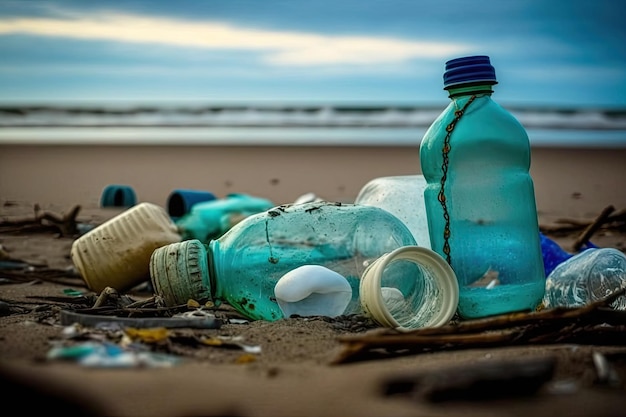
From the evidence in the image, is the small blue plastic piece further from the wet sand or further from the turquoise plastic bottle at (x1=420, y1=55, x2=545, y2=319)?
the wet sand

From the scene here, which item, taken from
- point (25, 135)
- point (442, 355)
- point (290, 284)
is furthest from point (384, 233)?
point (25, 135)

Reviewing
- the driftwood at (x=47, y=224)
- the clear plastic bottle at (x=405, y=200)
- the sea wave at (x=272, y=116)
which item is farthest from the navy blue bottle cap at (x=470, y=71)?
the sea wave at (x=272, y=116)

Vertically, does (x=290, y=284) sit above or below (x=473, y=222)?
below

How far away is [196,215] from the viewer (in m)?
4.23

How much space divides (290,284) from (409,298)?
42cm

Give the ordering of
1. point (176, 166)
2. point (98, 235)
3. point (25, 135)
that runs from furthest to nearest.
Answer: point (25, 135)
point (176, 166)
point (98, 235)

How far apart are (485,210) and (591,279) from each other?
48cm

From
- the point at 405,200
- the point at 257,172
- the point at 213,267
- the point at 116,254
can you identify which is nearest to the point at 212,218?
the point at 116,254

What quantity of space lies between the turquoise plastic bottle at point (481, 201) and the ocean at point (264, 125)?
647cm

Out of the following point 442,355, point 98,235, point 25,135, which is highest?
point 25,135

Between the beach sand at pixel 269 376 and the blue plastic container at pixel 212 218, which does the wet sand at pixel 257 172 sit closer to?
the blue plastic container at pixel 212 218

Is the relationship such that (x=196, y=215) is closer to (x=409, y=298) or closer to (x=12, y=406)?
(x=409, y=298)

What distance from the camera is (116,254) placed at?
3.12 m

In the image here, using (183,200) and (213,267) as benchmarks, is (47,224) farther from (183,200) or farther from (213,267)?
(213,267)
